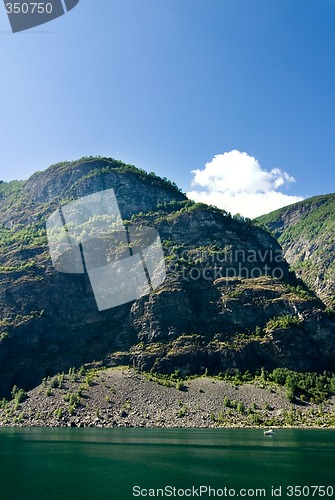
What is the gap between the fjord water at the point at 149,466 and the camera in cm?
4885

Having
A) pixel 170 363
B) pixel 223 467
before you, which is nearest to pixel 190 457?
pixel 223 467

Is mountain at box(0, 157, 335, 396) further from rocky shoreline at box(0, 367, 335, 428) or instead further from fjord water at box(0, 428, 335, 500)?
fjord water at box(0, 428, 335, 500)

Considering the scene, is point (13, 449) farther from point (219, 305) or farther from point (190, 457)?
point (219, 305)

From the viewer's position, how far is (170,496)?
4516 centimetres

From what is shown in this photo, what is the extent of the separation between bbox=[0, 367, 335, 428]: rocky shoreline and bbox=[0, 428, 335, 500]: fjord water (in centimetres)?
4666

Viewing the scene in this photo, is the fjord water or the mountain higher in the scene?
the mountain

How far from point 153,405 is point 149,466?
8533 centimetres

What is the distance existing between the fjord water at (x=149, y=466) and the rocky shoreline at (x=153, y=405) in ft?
153

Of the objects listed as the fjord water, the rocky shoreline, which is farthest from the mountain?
the fjord water

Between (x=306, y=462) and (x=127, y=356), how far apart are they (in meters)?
116

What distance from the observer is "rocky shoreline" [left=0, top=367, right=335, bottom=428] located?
135000 mm

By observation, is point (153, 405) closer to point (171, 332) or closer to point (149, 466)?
point (171, 332)

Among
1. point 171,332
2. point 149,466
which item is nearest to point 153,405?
point 171,332

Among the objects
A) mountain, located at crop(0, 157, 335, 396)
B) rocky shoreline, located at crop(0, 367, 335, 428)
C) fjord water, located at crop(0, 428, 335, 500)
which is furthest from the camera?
mountain, located at crop(0, 157, 335, 396)
